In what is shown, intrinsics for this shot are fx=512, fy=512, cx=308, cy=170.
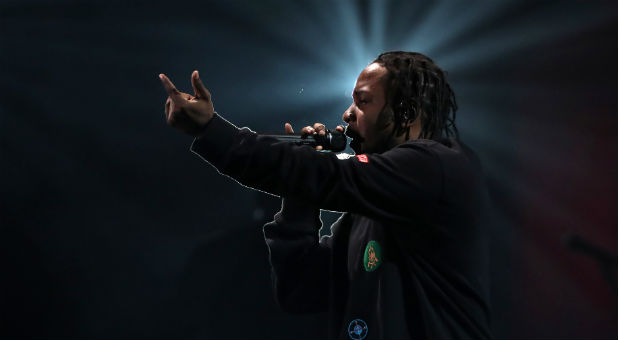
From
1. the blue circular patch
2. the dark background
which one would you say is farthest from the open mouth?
the dark background

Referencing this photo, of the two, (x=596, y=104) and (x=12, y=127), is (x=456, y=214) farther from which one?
(x=12, y=127)

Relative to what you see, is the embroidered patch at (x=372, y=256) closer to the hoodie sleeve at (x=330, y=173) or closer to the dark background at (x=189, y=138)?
the hoodie sleeve at (x=330, y=173)

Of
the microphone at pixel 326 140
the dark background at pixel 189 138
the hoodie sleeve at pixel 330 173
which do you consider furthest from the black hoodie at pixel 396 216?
the dark background at pixel 189 138

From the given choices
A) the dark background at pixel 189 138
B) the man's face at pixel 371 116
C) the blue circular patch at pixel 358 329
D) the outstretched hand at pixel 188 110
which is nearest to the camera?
the outstretched hand at pixel 188 110

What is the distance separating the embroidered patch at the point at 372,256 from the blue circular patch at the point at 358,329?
112 mm

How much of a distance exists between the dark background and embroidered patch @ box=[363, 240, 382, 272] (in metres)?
1.20

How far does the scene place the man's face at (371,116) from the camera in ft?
4.09

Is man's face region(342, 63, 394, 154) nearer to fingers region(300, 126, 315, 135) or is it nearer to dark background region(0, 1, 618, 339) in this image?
fingers region(300, 126, 315, 135)

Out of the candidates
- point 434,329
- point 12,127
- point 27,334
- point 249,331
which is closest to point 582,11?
point 434,329

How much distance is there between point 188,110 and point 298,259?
0.59 meters

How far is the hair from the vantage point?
125cm

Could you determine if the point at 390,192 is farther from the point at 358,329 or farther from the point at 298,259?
the point at 298,259

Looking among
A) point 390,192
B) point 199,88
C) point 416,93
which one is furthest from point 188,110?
point 416,93

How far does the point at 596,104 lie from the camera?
6.89ft
